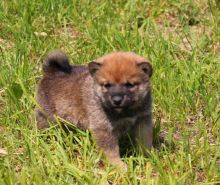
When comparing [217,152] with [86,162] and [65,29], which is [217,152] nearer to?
[86,162]

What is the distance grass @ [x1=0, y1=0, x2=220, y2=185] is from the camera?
13.9 feet

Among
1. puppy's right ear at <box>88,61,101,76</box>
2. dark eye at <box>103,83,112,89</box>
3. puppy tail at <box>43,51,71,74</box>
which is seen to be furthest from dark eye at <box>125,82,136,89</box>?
puppy tail at <box>43,51,71,74</box>

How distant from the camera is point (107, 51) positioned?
19.0 ft

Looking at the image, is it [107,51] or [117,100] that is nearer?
[117,100]

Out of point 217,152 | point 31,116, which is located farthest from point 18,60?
point 217,152

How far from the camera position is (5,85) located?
5.26m

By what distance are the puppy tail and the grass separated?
242 mm

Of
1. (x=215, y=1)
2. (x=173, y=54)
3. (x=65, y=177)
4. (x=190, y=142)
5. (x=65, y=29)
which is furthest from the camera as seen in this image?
(x=215, y=1)

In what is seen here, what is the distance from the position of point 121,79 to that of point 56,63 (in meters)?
0.91

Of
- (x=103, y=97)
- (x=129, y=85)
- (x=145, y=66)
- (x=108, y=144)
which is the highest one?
(x=145, y=66)

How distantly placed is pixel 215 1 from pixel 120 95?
121 inches

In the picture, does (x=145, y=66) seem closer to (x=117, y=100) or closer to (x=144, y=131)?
(x=117, y=100)

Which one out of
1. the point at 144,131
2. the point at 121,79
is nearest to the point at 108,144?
the point at 144,131

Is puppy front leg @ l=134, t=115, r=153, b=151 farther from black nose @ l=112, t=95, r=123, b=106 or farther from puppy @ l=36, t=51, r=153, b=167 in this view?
black nose @ l=112, t=95, r=123, b=106
